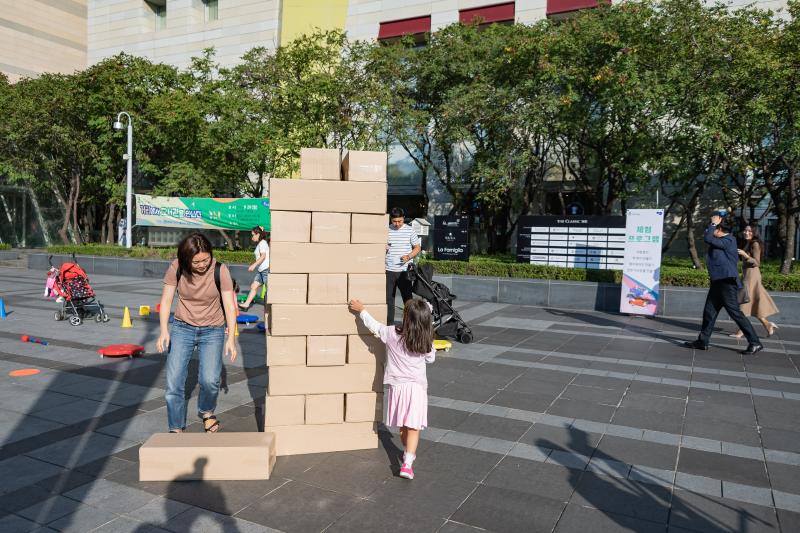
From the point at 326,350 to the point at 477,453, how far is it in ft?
4.83

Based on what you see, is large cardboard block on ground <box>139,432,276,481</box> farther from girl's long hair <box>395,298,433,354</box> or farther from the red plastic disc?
the red plastic disc

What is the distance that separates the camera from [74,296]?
10.4m

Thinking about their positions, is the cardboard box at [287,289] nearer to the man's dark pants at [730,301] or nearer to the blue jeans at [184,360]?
the blue jeans at [184,360]

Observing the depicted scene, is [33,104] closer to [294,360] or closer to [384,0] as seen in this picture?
[384,0]

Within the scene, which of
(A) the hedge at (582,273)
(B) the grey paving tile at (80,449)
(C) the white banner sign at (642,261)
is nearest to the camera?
(B) the grey paving tile at (80,449)

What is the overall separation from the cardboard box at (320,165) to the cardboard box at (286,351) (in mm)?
1252

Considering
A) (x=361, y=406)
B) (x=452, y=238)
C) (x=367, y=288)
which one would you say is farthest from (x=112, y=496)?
(x=452, y=238)

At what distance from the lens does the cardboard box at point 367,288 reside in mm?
4633

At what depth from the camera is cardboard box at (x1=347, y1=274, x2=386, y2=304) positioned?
4.63 m

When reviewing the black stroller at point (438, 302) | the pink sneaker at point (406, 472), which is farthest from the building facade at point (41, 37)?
the pink sneaker at point (406, 472)

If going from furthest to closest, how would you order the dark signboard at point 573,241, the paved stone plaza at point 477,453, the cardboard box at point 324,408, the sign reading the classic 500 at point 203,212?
the sign reading the classic 500 at point 203,212
the dark signboard at point 573,241
the cardboard box at point 324,408
the paved stone plaza at point 477,453

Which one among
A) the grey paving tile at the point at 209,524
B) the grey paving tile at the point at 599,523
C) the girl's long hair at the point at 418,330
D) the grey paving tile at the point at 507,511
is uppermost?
the girl's long hair at the point at 418,330

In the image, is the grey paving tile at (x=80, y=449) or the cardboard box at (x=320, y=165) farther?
the cardboard box at (x=320, y=165)

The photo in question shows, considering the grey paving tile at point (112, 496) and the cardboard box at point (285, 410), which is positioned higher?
the cardboard box at point (285, 410)
